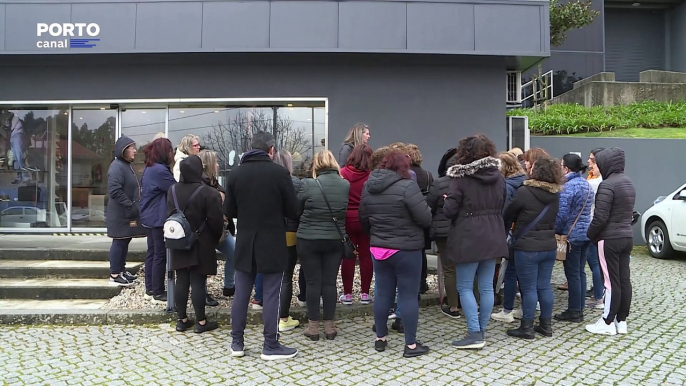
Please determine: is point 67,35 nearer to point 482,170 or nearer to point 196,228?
point 196,228

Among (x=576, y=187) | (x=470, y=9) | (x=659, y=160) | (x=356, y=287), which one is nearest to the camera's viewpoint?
(x=576, y=187)

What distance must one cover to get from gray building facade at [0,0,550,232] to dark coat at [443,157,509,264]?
409cm

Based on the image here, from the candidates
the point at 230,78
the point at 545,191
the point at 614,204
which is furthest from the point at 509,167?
the point at 230,78

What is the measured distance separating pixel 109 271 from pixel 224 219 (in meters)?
2.38

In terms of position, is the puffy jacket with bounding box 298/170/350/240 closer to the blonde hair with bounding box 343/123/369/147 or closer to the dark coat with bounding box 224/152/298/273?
the dark coat with bounding box 224/152/298/273

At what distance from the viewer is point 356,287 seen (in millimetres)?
6629

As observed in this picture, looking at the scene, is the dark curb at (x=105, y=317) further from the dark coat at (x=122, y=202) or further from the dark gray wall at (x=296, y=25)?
the dark gray wall at (x=296, y=25)

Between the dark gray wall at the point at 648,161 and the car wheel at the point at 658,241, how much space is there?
3.51 ft

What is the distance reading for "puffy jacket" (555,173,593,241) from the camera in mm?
5539

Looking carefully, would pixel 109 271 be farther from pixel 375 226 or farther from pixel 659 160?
pixel 659 160

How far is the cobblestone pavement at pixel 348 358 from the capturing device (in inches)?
162

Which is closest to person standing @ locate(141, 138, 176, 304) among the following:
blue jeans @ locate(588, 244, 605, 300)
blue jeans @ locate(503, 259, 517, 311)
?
blue jeans @ locate(503, 259, 517, 311)

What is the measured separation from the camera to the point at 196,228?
16.5ft

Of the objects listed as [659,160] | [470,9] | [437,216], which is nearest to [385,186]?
[437,216]
